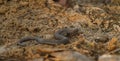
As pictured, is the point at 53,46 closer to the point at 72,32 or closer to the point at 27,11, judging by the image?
the point at 72,32

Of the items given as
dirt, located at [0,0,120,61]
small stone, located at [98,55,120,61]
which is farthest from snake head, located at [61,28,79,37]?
small stone, located at [98,55,120,61]

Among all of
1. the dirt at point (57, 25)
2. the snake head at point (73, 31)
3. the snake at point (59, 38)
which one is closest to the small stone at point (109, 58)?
the dirt at point (57, 25)

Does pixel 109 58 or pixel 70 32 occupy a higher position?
pixel 70 32

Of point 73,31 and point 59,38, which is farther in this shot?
point 73,31

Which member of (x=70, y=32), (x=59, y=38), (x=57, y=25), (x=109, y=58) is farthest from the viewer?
(x=57, y=25)

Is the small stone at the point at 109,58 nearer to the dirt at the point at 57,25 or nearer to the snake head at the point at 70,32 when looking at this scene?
→ the dirt at the point at 57,25

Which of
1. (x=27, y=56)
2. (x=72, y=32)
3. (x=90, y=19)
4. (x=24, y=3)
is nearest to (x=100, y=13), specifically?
(x=90, y=19)

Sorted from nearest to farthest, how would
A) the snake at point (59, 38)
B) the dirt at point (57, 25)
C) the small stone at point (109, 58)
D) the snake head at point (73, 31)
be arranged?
the small stone at point (109, 58), the dirt at point (57, 25), the snake at point (59, 38), the snake head at point (73, 31)

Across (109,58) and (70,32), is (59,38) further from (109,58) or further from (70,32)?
(109,58)

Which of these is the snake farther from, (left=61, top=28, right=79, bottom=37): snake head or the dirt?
the dirt

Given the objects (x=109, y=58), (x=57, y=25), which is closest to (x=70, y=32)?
(x=57, y=25)
